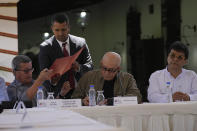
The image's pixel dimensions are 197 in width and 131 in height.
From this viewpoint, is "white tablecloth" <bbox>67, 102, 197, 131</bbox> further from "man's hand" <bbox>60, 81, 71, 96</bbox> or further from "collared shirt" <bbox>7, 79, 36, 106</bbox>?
"collared shirt" <bbox>7, 79, 36, 106</bbox>

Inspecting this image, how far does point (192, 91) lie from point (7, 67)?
3457 millimetres

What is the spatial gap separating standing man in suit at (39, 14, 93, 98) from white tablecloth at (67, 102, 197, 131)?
750 millimetres

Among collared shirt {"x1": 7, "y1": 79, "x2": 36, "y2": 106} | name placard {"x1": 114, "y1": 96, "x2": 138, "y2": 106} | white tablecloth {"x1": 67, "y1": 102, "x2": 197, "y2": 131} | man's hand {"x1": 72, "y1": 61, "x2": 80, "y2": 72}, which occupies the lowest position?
white tablecloth {"x1": 67, "y1": 102, "x2": 197, "y2": 131}

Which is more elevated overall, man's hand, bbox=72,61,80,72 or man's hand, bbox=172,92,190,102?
man's hand, bbox=72,61,80,72

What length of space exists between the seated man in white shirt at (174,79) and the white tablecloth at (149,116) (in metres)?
0.45

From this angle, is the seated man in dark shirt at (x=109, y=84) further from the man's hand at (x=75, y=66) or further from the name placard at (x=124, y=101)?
the name placard at (x=124, y=101)

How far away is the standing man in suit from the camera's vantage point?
365 cm

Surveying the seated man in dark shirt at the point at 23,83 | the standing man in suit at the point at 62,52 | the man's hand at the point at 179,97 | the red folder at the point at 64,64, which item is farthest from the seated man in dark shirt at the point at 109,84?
the red folder at the point at 64,64

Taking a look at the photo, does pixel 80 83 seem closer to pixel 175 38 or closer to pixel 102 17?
pixel 175 38

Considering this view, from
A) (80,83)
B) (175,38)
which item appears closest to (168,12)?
(175,38)

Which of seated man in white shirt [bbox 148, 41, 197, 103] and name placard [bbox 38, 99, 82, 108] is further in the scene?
seated man in white shirt [bbox 148, 41, 197, 103]

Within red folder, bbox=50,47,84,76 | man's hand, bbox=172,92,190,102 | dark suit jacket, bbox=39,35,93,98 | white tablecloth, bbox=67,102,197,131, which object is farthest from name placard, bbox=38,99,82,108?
man's hand, bbox=172,92,190,102

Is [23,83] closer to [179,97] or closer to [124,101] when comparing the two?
[124,101]

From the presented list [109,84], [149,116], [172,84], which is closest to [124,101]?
Answer: [149,116]
